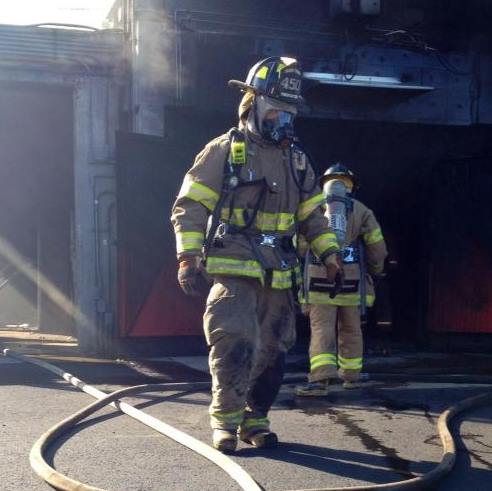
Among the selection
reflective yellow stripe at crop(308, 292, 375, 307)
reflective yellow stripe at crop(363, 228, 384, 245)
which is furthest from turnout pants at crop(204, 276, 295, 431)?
reflective yellow stripe at crop(363, 228, 384, 245)

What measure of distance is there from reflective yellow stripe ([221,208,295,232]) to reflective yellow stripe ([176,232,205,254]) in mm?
237

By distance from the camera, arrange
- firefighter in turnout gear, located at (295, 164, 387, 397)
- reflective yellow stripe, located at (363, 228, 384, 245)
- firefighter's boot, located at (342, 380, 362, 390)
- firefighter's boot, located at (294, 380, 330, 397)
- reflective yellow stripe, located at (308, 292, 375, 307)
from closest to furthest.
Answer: firefighter's boot, located at (294, 380, 330, 397), firefighter in turnout gear, located at (295, 164, 387, 397), reflective yellow stripe, located at (308, 292, 375, 307), firefighter's boot, located at (342, 380, 362, 390), reflective yellow stripe, located at (363, 228, 384, 245)

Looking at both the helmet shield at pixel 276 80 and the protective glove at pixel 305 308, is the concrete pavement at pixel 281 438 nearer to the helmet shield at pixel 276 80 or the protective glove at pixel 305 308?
the protective glove at pixel 305 308

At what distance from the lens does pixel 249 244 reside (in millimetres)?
5027

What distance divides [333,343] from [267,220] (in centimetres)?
213

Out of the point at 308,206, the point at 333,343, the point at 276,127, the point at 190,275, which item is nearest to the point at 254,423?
the point at 190,275

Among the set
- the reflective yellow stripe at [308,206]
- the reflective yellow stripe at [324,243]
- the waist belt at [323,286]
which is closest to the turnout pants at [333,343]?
the waist belt at [323,286]

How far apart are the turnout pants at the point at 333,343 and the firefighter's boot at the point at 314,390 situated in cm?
4

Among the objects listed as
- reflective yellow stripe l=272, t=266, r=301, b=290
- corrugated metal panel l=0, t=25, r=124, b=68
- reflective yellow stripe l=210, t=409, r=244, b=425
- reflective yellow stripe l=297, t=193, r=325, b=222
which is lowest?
reflective yellow stripe l=210, t=409, r=244, b=425

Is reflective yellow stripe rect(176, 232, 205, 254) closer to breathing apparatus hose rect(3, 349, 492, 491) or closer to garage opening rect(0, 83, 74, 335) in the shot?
breathing apparatus hose rect(3, 349, 492, 491)

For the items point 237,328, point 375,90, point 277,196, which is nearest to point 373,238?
point 277,196

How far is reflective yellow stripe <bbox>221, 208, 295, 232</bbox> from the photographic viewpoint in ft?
16.6

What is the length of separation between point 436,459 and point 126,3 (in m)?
6.92

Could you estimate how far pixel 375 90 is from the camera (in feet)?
33.5
